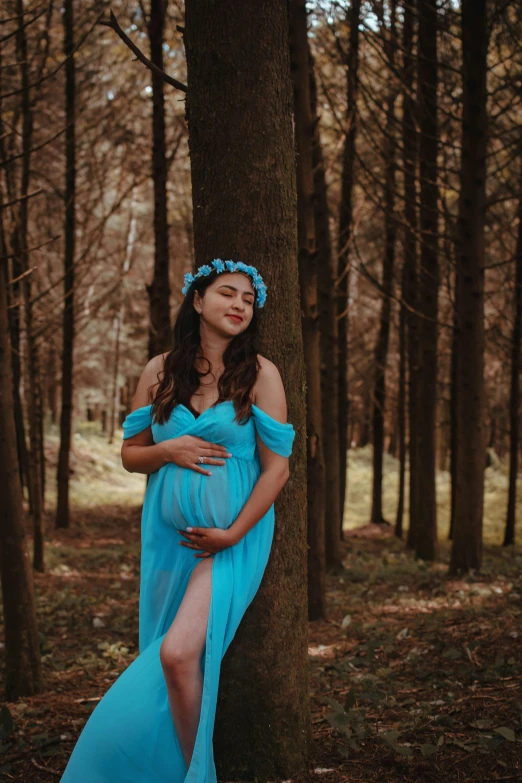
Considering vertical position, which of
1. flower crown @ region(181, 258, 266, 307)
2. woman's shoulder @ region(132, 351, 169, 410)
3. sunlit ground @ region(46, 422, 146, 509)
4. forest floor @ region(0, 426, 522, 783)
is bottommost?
sunlit ground @ region(46, 422, 146, 509)

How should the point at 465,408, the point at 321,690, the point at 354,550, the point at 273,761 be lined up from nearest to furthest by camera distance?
1. the point at 273,761
2. the point at 321,690
3. the point at 465,408
4. the point at 354,550

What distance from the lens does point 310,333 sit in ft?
23.0

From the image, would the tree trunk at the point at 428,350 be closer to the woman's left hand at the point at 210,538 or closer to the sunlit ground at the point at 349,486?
the sunlit ground at the point at 349,486

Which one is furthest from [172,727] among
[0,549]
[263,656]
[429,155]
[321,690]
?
[429,155]

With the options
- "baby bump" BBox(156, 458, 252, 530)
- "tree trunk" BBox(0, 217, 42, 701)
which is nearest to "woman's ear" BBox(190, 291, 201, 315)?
"baby bump" BBox(156, 458, 252, 530)

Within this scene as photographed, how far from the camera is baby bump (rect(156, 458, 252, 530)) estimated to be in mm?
3219

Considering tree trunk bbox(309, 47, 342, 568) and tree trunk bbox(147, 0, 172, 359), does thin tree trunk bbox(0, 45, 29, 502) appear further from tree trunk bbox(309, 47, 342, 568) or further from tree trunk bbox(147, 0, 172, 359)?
tree trunk bbox(309, 47, 342, 568)

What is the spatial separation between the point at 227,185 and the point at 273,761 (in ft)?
9.06

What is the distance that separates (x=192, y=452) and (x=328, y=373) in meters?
6.74

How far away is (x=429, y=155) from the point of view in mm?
10078

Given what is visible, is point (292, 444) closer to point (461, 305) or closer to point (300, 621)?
point (300, 621)

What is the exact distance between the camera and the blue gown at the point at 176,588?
306 centimetres

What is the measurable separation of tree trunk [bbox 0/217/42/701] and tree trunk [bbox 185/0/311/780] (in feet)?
6.93

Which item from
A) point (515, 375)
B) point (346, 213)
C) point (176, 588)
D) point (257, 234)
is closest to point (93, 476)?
point (346, 213)
